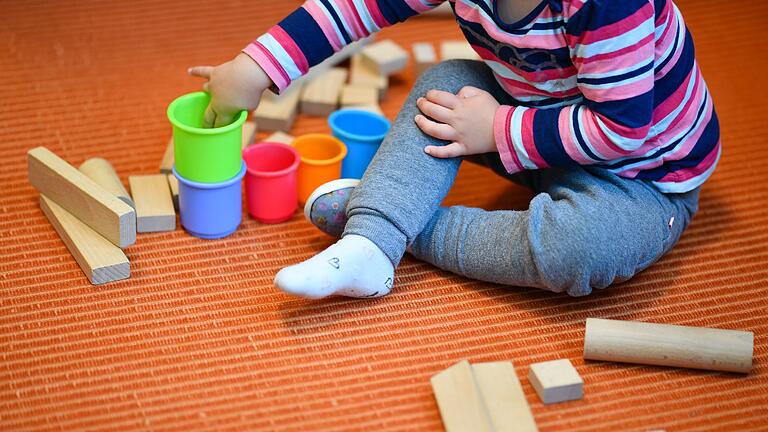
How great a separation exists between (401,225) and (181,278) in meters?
0.26

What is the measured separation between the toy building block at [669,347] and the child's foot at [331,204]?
31 centimetres

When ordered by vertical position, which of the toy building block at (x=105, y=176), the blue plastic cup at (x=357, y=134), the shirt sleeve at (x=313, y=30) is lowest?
the toy building block at (x=105, y=176)

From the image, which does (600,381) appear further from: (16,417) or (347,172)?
(16,417)

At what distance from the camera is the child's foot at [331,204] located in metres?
1.04

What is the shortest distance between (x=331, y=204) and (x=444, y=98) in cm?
18

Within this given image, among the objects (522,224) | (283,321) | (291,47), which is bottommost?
(283,321)

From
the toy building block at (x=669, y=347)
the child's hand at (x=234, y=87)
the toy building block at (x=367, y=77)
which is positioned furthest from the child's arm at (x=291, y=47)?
the toy building block at (x=669, y=347)

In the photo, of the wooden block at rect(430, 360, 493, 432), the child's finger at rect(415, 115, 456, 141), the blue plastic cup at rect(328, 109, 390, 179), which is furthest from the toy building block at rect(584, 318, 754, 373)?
the blue plastic cup at rect(328, 109, 390, 179)

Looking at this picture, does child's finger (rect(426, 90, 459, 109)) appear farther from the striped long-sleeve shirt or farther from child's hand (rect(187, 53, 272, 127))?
child's hand (rect(187, 53, 272, 127))

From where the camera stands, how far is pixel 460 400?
2.80 ft

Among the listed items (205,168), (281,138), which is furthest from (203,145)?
(281,138)

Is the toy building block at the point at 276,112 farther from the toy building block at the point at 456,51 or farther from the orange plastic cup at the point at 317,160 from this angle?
the toy building block at the point at 456,51

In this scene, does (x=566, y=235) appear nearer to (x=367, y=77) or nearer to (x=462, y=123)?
(x=462, y=123)

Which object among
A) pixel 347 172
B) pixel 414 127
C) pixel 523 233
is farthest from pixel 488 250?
pixel 347 172
